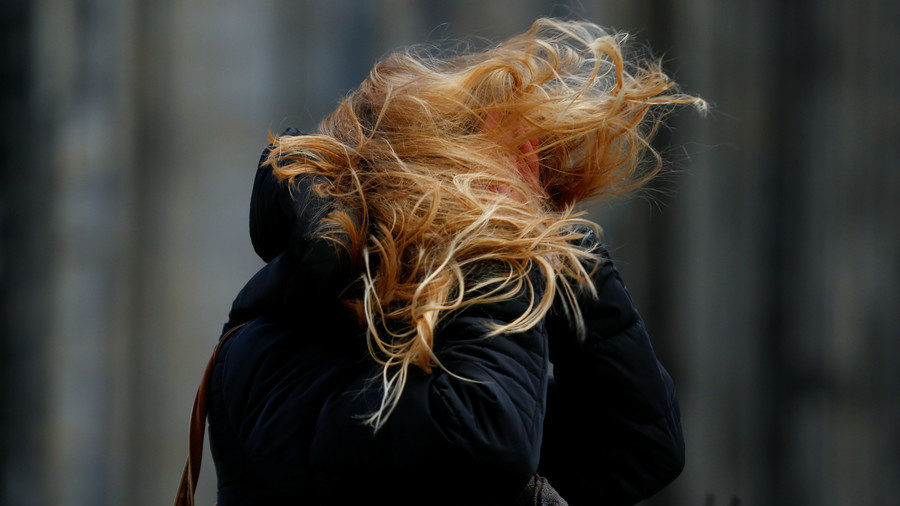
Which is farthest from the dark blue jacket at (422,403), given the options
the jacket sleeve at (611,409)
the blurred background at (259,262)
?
the blurred background at (259,262)

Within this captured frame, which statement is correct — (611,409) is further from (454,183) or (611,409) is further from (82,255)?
(82,255)

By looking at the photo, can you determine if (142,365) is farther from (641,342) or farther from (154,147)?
(641,342)

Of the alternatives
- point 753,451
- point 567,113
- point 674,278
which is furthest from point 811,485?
point 567,113

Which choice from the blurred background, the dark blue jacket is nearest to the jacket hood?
the dark blue jacket

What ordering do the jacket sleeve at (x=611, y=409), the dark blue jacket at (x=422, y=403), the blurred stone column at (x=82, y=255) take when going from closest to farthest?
the dark blue jacket at (x=422, y=403) < the jacket sleeve at (x=611, y=409) < the blurred stone column at (x=82, y=255)

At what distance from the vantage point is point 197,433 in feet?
2.93

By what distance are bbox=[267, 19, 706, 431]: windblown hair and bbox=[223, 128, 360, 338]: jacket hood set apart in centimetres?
2

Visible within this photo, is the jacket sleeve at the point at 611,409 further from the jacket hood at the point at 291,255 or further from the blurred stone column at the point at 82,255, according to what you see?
the blurred stone column at the point at 82,255

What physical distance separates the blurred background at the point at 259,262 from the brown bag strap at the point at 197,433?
1.07 m

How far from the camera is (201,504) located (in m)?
1.95

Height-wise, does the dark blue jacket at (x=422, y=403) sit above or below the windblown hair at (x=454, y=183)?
below

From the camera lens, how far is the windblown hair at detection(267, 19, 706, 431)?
0.72m

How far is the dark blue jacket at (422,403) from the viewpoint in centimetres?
66

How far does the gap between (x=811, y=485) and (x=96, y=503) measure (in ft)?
6.39
